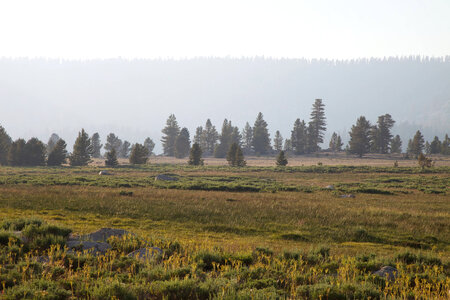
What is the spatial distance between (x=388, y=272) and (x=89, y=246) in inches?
334

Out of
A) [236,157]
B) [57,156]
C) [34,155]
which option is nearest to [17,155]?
[34,155]

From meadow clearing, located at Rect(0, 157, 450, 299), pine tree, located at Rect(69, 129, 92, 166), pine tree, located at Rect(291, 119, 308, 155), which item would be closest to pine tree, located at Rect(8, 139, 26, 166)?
pine tree, located at Rect(69, 129, 92, 166)

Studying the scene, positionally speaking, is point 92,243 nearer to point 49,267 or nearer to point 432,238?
point 49,267

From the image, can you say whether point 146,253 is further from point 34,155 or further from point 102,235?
point 34,155

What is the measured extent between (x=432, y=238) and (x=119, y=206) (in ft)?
56.1

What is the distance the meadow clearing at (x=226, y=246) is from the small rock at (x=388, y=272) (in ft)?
0.49

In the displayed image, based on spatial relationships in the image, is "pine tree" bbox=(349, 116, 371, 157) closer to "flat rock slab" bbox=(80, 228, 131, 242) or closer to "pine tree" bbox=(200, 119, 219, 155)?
"pine tree" bbox=(200, 119, 219, 155)

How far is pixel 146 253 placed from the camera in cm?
959

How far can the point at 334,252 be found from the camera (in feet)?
40.7

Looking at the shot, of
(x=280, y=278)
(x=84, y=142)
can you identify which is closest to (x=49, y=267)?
(x=280, y=278)

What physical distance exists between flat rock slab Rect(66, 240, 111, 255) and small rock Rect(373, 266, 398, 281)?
7640 mm

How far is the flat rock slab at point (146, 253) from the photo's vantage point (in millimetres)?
9318

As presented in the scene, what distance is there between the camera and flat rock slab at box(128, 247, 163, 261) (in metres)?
9.32

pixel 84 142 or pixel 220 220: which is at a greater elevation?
pixel 84 142
